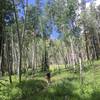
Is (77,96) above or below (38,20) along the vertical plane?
below

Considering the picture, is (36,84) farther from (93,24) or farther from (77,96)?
(93,24)

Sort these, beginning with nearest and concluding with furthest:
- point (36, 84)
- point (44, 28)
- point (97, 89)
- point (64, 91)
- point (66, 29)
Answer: point (97, 89), point (64, 91), point (36, 84), point (66, 29), point (44, 28)

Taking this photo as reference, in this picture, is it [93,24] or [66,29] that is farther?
[93,24]

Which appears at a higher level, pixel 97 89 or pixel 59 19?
pixel 59 19

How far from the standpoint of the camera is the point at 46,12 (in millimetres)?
55094

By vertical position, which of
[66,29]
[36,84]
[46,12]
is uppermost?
[46,12]

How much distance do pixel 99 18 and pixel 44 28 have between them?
14907mm

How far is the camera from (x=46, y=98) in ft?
46.8

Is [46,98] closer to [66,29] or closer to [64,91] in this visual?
[64,91]

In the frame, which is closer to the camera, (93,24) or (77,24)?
(77,24)

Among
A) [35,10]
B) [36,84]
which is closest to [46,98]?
[36,84]

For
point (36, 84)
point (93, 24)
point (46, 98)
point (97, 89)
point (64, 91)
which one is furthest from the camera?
point (93, 24)

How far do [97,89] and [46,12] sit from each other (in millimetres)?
41065

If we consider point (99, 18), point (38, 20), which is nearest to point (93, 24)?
point (99, 18)
